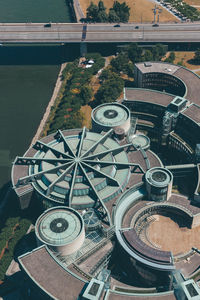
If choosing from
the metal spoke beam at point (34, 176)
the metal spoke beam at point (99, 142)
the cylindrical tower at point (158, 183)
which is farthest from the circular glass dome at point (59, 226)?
the cylindrical tower at point (158, 183)

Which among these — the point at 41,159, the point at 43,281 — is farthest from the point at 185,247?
the point at 41,159

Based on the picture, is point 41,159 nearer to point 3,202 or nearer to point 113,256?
point 3,202

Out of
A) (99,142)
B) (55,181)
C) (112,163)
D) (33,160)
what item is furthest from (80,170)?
(33,160)

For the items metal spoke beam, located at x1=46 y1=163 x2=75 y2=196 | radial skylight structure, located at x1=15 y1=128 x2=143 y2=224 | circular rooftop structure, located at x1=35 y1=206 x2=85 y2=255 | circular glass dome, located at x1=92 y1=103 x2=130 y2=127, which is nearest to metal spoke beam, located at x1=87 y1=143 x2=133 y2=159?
radial skylight structure, located at x1=15 y1=128 x2=143 y2=224

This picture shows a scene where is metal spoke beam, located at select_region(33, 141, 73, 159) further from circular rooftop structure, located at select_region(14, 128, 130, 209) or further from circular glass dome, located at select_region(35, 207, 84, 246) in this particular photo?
circular glass dome, located at select_region(35, 207, 84, 246)

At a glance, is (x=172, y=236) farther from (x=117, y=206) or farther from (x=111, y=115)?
(x=111, y=115)

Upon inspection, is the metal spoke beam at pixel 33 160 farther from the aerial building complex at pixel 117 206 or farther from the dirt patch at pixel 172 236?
the dirt patch at pixel 172 236
